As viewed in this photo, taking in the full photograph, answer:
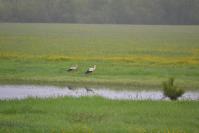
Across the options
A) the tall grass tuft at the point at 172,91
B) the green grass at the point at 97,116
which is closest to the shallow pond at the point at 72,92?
the tall grass tuft at the point at 172,91

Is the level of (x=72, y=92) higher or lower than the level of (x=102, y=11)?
lower

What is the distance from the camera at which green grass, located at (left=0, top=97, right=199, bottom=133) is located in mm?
14203

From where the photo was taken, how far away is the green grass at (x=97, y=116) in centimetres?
1420

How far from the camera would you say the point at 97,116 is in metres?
15.9

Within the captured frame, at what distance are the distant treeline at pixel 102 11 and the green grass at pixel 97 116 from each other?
365ft

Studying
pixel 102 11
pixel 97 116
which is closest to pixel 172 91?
pixel 97 116

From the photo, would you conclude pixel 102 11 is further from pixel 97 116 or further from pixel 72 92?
pixel 97 116

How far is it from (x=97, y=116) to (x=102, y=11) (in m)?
126

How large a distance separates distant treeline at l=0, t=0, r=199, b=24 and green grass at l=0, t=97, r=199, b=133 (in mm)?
111100

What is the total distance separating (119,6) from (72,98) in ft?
408

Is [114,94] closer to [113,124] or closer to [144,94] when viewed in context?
[144,94]

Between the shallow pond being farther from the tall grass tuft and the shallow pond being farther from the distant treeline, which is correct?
the distant treeline

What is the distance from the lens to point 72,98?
19.0 m

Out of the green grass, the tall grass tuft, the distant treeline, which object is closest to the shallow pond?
the tall grass tuft
